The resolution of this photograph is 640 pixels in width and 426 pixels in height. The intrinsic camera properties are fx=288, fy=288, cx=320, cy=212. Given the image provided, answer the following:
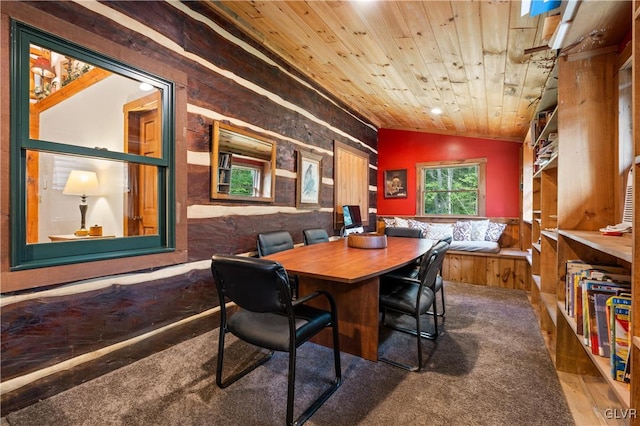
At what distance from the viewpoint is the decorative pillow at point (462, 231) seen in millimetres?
4797

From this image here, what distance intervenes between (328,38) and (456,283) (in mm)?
3644

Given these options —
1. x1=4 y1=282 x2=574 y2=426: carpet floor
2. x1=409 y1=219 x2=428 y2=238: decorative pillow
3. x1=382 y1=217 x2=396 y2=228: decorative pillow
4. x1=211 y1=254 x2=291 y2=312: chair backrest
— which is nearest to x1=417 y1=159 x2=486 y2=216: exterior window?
x1=409 y1=219 x2=428 y2=238: decorative pillow

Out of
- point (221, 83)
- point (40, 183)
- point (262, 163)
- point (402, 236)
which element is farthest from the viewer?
point (402, 236)

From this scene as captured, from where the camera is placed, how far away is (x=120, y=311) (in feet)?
5.98

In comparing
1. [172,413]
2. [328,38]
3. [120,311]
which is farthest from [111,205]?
[328,38]

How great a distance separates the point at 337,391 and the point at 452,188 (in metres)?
4.58

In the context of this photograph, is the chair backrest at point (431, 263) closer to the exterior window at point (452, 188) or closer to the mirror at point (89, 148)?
the mirror at point (89, 148)

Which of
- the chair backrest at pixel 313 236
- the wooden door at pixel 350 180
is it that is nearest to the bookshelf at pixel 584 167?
the chair backrest at pixel 313 236

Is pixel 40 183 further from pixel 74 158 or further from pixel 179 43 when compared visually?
pixel 179 43

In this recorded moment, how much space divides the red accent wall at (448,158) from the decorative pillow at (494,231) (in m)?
0.29

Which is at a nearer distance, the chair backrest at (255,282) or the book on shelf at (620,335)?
the book on shelf at (620,335)

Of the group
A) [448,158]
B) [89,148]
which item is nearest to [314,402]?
[89,148]

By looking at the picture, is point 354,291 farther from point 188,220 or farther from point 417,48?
point 417,48

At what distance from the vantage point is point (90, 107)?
1.92m
